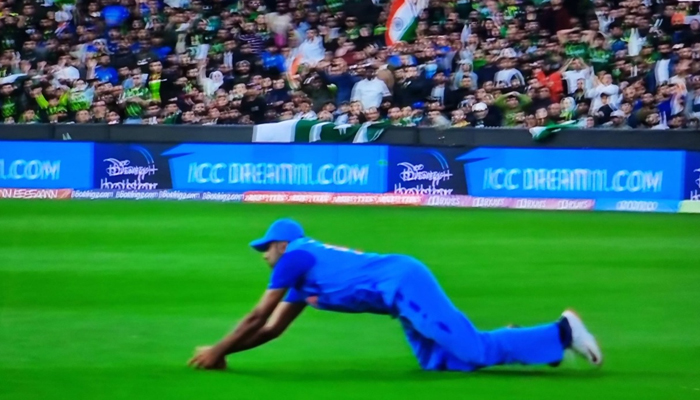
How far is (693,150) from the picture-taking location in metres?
20.5

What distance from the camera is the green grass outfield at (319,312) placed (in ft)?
26.5

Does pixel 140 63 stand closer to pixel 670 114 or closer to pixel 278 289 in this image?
pixel 670 114

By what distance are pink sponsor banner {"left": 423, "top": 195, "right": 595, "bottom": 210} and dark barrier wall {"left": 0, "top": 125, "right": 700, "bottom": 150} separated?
95cm

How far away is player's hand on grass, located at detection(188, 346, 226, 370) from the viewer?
825 cm

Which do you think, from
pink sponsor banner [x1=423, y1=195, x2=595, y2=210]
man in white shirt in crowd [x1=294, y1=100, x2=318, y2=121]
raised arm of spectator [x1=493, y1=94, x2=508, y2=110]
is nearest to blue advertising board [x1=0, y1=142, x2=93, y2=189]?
man in white shirt in crowd [x1=294, y1=100, x2=318, y2=121]

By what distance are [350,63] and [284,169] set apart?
3646mm

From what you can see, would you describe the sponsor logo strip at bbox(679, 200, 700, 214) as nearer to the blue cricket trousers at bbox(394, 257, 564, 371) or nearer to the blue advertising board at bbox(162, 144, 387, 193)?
the blue advertising board at bbox(162, 144, 387, 193)

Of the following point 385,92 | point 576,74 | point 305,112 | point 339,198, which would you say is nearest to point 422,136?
point 339,198

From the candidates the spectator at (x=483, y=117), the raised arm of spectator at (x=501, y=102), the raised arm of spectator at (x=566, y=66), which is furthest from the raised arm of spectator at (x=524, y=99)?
the raised arm of spectator at (x=566, y=66)

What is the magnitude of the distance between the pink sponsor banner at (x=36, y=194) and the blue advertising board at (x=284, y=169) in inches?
84.1

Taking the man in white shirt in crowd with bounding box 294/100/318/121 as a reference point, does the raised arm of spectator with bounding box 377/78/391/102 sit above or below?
above

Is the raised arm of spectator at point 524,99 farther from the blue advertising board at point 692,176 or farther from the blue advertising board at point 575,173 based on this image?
the blue advertising board at point 692,176

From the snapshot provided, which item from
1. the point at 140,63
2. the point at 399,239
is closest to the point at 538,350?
the point at 399,239

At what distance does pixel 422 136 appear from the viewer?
875 inches
